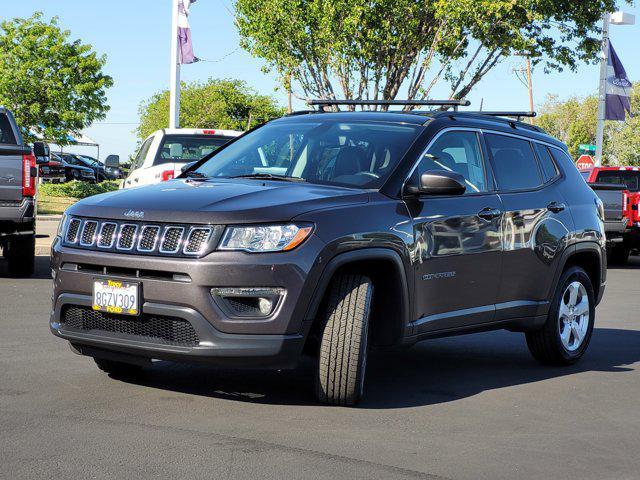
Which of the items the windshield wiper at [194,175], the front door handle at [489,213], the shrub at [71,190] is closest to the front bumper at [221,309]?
the windshield wiper at [194,175]

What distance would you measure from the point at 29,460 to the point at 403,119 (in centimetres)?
347

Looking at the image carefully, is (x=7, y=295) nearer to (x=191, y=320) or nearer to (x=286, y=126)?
(x=286, y=126)

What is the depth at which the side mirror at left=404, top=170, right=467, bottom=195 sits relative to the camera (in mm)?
6551

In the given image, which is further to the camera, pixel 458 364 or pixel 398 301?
pixel 458 364

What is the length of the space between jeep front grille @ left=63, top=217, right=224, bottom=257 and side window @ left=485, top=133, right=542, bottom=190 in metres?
2.61

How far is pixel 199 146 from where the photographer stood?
16172 millimetres

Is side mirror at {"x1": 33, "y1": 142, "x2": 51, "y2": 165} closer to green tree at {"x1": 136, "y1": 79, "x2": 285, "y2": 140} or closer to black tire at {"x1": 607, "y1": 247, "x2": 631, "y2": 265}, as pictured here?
black tire at {"x1": 607, "y1": 247, "x2": 631, "y2": 265}

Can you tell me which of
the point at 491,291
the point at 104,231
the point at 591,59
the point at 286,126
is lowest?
the point at 491,291

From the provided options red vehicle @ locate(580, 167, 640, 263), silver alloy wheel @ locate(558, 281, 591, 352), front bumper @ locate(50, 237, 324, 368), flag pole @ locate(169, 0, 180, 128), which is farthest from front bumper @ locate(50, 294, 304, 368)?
flag pole @ locate(169, 0, 180, 128)

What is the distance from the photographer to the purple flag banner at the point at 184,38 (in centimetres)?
2731

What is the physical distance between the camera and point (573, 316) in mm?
8336

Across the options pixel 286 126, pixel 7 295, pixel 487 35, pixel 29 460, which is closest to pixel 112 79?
pixel 487 35

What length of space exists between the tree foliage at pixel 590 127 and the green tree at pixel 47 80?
157 feet

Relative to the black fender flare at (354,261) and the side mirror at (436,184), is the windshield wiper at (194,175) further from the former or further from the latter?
the black fender flare at (354,261)
